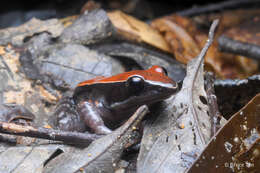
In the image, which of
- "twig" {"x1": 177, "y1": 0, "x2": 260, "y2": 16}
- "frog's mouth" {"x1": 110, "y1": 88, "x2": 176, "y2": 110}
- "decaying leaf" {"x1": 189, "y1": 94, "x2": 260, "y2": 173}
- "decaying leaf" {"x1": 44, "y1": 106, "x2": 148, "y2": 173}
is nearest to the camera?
"decaying leaf" {"x1": 189, "y1": 94, "x2": 260, "y2": 173}

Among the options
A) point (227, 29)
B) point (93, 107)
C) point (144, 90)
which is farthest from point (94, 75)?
point (227, 29)

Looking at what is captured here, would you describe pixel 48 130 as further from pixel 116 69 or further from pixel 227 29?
pixel 227 29

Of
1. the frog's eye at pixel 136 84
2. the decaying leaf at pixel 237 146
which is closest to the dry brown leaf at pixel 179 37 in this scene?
the frog's eye at pixel 136 84

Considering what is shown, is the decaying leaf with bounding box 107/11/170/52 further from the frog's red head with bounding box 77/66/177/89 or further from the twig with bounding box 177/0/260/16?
the frog's red head with bounding box 77/66/177/89

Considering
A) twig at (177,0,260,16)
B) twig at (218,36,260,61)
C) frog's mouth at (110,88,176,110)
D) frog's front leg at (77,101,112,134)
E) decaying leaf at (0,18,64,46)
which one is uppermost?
twig at (177,0,260,16)

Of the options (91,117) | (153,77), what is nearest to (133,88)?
(153,77)

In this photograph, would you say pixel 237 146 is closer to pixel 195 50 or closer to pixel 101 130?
pixel 101 130

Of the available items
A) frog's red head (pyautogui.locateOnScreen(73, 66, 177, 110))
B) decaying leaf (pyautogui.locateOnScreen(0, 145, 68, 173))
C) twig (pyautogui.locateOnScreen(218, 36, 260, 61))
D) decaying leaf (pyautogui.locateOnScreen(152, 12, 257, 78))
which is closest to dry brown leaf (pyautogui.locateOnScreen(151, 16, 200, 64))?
decaying leaf (pyautogui.locateOnScreen(152, 12, 257, 78))
